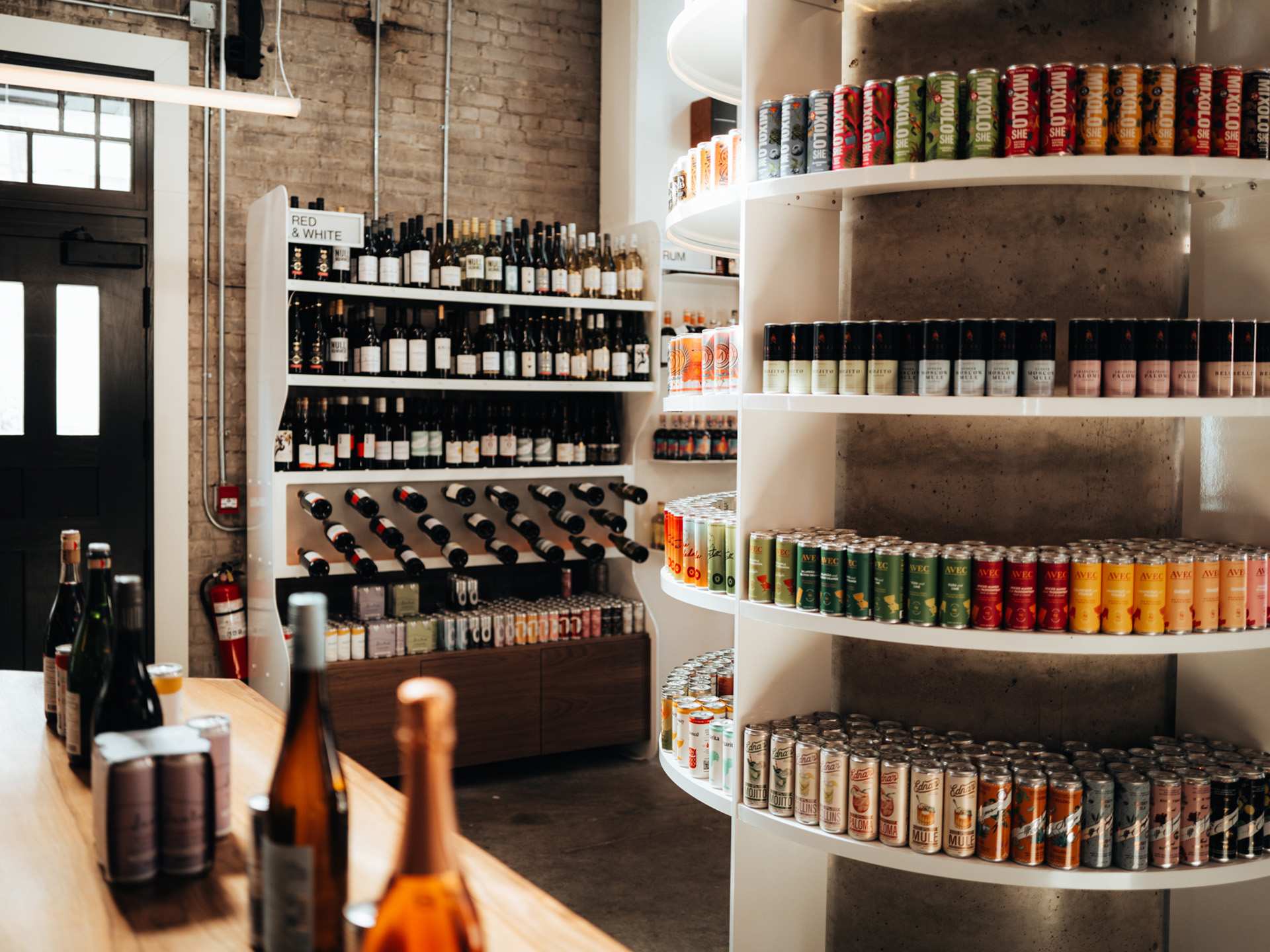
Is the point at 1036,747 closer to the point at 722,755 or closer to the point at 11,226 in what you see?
the point at 722,755

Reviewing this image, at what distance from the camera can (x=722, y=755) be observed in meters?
2.72

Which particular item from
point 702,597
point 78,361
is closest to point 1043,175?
point 702,597

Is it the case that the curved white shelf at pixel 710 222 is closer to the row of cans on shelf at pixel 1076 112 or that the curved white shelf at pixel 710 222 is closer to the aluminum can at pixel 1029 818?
the row of cans on shelf at pixel 1076 112

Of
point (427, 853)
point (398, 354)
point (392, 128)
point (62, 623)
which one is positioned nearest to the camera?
point (427, 853)

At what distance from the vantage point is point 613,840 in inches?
167

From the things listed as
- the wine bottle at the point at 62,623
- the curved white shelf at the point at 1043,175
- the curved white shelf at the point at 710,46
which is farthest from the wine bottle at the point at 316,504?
the curved white shelf at the point at 1043,175

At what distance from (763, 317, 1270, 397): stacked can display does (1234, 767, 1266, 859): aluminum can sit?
806mm

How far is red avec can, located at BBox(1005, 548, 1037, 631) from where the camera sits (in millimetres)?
2271

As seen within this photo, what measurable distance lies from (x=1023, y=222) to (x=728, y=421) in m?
3.03

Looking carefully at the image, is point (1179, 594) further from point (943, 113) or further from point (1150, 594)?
point (943, 113)

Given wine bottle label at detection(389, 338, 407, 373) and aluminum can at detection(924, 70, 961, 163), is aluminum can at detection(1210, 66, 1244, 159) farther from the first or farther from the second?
wine bottle label at detection(389, 338, 407, 373)

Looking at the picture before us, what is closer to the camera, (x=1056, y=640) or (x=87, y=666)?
(x=87, y=666)

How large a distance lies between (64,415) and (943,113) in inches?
154

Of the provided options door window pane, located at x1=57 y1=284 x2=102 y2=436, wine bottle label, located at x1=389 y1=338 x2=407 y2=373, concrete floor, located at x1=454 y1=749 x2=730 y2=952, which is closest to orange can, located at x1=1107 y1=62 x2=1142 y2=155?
concrete floor, located at x1=454 y1=749 x2=730 y2=952
